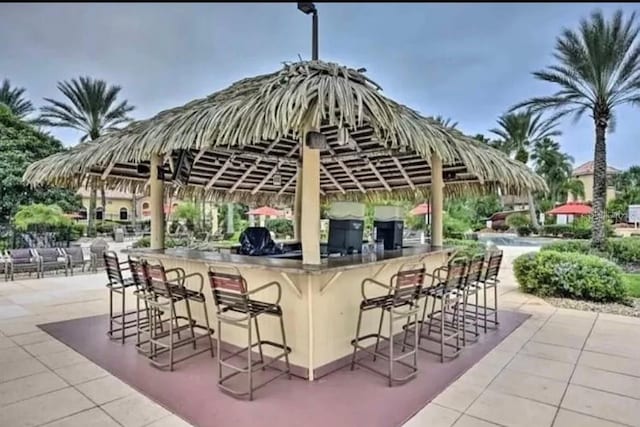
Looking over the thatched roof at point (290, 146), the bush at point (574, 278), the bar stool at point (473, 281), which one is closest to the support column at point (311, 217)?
the thatched roof at point (290, 146)

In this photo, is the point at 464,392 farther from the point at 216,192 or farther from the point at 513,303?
the point at 216,192

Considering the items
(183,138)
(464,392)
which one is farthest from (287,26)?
(464,392)

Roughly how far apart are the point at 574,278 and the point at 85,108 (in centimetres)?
2141

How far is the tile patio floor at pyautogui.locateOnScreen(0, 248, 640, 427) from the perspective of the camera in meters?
2.98

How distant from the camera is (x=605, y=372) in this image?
3.89 meters

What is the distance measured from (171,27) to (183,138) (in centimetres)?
108

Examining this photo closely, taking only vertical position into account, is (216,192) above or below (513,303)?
above

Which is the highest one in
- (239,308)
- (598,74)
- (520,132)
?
(520,132)

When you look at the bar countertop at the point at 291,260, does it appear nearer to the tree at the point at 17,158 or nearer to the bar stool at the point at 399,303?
the bar stool at the point at 399,303

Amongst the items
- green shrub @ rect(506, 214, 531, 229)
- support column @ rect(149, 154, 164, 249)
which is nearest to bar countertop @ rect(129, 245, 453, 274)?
support column @ rect(149, 154, 164, 249)

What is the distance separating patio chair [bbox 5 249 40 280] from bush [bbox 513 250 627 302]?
36.3 feet

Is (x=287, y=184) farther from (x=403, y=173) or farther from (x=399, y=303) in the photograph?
(x=399, y=303)

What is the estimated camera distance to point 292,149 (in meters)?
7.01

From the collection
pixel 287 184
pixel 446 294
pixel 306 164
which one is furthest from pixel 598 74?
pixel 306 164
